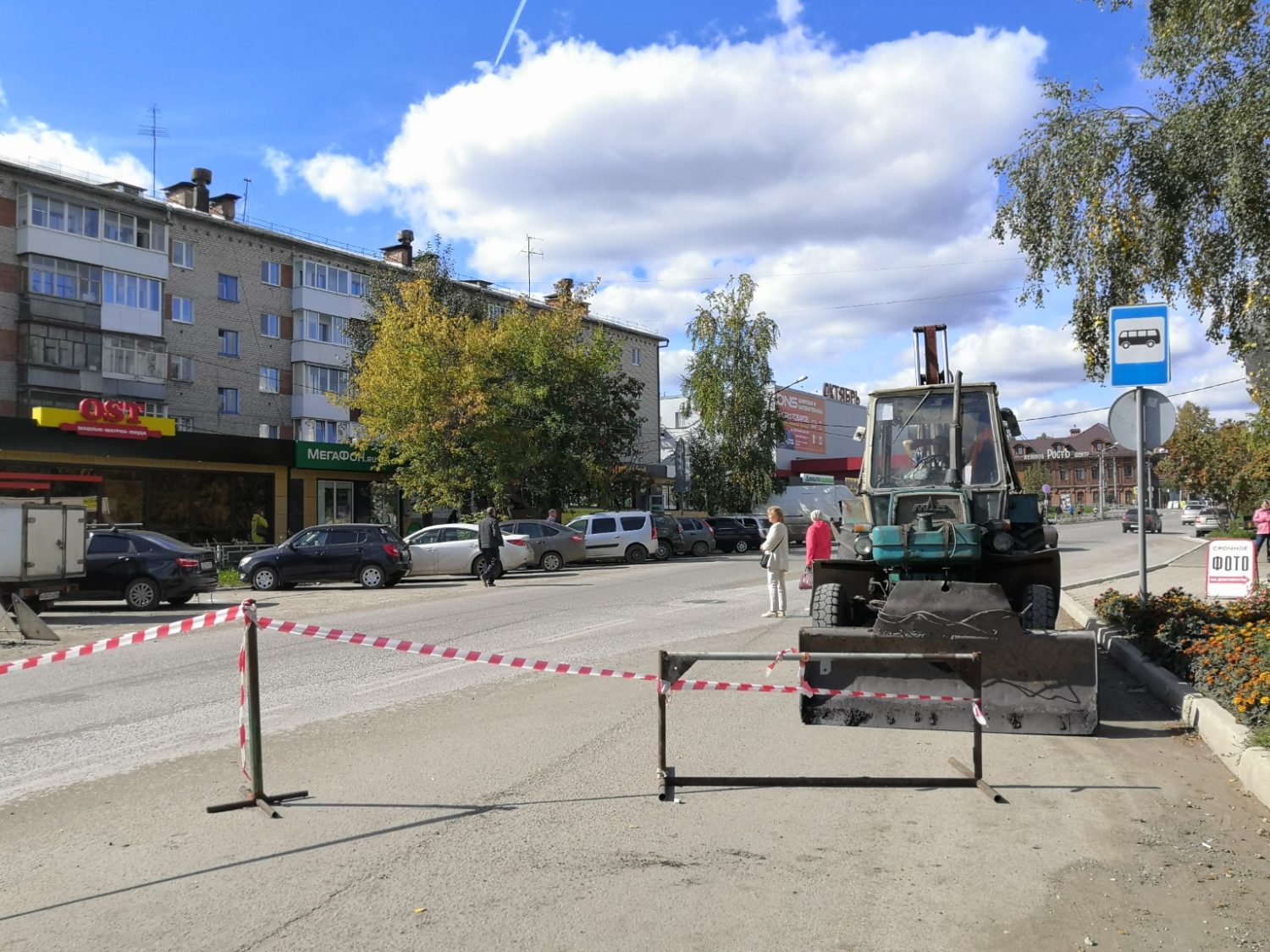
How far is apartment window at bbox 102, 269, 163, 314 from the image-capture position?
128ft

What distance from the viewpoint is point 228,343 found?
4412cm

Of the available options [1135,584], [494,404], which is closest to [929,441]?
[1135,584]

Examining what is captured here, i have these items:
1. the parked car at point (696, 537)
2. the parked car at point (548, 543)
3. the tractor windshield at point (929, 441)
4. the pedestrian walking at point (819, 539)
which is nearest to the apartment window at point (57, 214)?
the parked car at point (548, 543)

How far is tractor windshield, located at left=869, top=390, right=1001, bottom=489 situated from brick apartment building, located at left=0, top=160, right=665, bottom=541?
28.8 meters

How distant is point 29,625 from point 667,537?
23.6 m

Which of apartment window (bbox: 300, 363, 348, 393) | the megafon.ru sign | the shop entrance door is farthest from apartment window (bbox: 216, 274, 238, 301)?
the shop entrance door

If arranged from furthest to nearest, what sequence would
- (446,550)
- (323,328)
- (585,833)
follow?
(323,328)
(446,550)
(585,833)

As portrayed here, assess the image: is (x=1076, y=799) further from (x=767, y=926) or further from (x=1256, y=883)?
(x=767, y=926)

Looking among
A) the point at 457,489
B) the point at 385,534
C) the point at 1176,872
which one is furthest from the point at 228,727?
the point at 457,489

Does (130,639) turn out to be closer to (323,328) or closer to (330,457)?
(330,457)

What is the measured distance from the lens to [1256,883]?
4.42m

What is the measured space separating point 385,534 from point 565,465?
42.7 feet

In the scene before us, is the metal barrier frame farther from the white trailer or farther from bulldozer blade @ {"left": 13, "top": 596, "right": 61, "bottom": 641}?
the white trailer

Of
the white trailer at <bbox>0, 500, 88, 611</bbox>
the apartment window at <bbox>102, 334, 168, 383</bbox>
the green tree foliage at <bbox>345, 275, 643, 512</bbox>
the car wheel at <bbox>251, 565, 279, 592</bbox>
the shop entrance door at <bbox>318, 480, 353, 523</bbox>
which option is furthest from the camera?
the shop entrance door at <bbox>318, 480, 353, 523</bbox>
